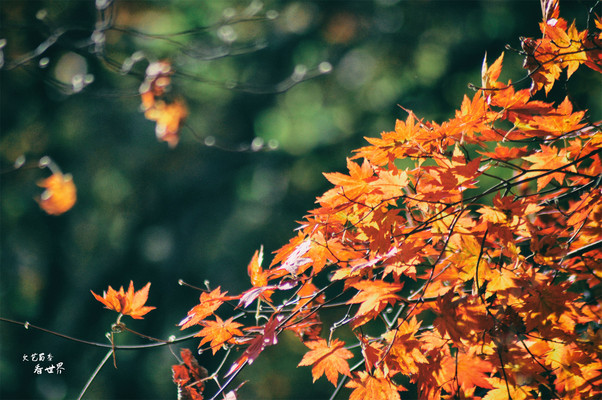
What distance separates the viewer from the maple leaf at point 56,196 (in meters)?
4.52

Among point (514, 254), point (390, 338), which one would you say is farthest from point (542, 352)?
point (390, 338)

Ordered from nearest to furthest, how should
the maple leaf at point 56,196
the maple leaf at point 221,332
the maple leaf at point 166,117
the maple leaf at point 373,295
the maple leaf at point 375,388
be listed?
1. the maple leaf at point 373,295
2. the maple leaf at point 375,388
3. the maple leaf at point 221,332
4. the maple leaf at point 166,117
5. the maple leaf at point 56,196

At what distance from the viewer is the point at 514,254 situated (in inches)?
39.5

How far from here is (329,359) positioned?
111 cm

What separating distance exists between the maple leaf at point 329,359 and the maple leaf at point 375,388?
0.05m

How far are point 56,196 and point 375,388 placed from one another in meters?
4.69

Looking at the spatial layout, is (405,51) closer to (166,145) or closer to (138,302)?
(166,145)

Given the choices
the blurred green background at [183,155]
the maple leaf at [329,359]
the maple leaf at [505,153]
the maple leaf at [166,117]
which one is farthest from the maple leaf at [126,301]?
the blurred green background at [183,155]

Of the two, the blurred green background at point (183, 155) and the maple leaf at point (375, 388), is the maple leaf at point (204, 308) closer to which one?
the maple leaf at point (375, 388)

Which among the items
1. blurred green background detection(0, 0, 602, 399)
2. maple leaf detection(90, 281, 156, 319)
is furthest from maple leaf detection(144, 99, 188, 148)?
maple leaf detection(90, 281, 156, 319)

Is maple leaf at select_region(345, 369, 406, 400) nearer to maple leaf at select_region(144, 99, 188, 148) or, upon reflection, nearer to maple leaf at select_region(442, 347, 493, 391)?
maple leaf at select_region(442, 347, 493, 391)

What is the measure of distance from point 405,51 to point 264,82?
1.60 metres

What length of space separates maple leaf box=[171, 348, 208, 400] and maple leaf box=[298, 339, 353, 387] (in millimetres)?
299

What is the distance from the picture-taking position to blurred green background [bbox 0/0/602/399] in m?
4.58
